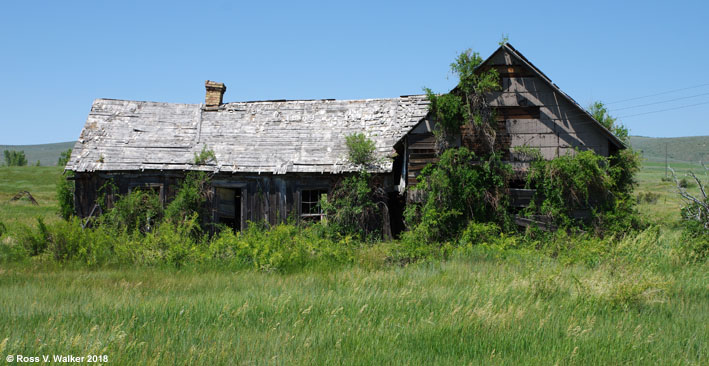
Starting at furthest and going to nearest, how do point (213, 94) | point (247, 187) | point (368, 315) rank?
1. point (213, 94)
2. point (247, 187)
3. point (368, 315)

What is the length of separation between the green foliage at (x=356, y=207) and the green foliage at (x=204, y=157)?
409 centimetres

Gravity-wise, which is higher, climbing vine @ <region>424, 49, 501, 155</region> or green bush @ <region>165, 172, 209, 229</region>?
climbing vine @ <region>424, 49, 501, 155</region>

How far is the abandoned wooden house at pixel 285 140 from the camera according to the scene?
518 inches

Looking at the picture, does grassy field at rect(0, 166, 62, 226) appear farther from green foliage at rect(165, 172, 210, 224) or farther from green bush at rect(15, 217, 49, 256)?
green bush at rect(15, 217, 49, 256)

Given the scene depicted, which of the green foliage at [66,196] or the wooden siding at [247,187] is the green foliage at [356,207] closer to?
the wooden siding at [247,187]

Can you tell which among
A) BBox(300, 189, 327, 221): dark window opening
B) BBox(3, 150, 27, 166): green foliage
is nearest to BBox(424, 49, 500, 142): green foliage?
BBox(300, 189, 327, 221): dark window opening

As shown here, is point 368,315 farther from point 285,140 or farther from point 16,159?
point 16,159

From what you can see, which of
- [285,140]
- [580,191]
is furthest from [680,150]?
[285,140]

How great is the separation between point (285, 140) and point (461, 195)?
22.0ft

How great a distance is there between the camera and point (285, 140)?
54.7 feet

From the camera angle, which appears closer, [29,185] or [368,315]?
[368,315]

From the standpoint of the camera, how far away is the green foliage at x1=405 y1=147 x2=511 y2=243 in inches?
509

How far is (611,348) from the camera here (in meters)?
5.07

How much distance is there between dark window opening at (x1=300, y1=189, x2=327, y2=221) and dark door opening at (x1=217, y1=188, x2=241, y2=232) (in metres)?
2.73
